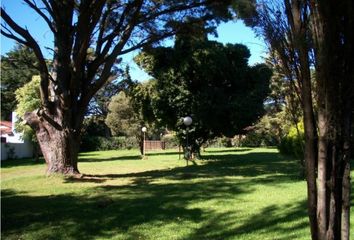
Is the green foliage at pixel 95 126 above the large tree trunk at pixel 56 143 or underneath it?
above

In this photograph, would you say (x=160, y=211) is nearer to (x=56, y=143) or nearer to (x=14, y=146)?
(x=56, y=143)

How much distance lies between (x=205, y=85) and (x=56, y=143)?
35.6ft

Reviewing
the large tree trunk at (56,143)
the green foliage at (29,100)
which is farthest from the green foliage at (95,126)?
the large tree trunk at (56,143)

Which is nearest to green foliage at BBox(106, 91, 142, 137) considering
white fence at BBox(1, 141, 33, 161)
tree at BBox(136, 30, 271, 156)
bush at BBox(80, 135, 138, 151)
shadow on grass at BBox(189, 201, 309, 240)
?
bush at BBox(80, 135, 138, 151)

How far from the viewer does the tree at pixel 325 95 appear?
359 centimetres

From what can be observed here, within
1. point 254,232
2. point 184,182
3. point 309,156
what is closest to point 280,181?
point 184,182

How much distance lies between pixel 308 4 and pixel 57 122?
1430 cm

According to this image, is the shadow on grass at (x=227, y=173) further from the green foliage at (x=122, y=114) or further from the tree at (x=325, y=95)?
the green foliage at (x=122, y=114)

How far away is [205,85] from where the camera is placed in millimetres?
25312

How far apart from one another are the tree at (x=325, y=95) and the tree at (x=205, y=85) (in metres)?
20.3

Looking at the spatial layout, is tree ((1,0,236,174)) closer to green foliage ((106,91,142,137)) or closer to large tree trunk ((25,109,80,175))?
large tree trunk ((25,109,80,175))

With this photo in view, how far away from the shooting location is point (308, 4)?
3824 millimetres

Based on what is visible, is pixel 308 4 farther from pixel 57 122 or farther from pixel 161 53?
pixel 161 53

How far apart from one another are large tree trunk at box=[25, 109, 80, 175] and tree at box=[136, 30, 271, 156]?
8737 millimetres
